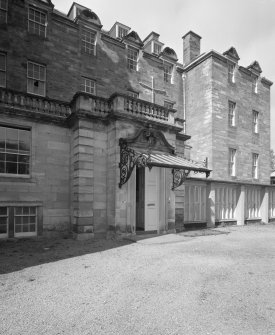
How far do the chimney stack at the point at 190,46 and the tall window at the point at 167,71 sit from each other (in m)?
2.38

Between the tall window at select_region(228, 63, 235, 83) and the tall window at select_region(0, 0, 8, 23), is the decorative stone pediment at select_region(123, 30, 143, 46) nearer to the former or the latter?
the tall window at select_region(0, 0, 8, 23)

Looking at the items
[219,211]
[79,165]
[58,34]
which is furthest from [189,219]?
[58,34]

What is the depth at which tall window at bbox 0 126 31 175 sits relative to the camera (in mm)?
10367

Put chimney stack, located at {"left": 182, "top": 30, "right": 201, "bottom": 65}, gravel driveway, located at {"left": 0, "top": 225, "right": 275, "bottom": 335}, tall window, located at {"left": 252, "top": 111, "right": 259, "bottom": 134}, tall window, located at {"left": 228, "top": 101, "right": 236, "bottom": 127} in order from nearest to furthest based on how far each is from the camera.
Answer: gravel driveway, located at {"left": 0, "top": 225, "right": 275, "bottom": 335}
tall window, located at {"left": 228, "top": 101, "right": 236, "bottom": 127}
chimney stack, located at {"left": 182, "top": 30, "right": 201, "bottom": 65}
tall window, located at {"left": 252, "top": 111, "right": 259, "bottom": 134}

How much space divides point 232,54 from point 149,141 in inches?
639

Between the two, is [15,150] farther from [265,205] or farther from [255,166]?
[255,166]

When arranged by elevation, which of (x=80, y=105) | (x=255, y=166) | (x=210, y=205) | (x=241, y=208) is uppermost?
(x=80, y=105)

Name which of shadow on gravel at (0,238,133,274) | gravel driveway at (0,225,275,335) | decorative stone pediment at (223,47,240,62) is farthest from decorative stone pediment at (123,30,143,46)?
gravel driveway at (0,225,275,335)

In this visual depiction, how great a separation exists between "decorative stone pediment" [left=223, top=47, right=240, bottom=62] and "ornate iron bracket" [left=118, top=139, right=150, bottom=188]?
1696 centimetres

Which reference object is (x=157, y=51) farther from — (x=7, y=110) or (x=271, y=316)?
(x=271, y=316)

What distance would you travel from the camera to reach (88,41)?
16.7 m

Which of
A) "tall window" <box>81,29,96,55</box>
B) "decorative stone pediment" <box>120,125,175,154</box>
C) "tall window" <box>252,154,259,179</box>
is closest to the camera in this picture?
"decorative stone pediment" <box>120,125,175,154</box>

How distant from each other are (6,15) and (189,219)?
50.0ft

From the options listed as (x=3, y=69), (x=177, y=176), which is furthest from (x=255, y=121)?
(x=3, y=69)
